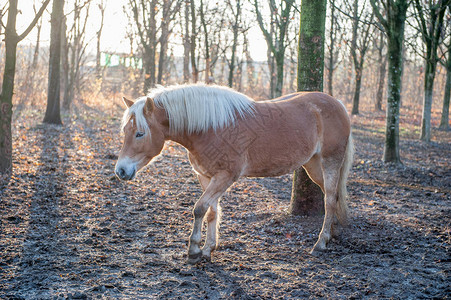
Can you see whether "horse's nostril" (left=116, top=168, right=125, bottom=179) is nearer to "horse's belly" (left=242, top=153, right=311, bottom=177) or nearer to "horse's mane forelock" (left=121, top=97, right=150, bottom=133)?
"horse's mane forelock" (left=121, top=97, right=150, bottom=133)

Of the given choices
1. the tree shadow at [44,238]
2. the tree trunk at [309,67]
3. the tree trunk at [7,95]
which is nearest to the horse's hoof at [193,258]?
the tree shadow at [44,238]

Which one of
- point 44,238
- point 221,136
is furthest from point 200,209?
point 44,238

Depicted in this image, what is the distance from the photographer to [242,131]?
14.0 feet

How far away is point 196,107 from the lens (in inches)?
162

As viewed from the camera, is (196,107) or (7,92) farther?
(7,92)

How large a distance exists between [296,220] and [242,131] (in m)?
1.87

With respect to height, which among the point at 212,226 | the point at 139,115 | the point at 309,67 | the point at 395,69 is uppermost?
the point at 395,69

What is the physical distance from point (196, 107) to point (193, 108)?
3 cm

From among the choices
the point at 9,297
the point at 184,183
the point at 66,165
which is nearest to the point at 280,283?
the point at 9,297

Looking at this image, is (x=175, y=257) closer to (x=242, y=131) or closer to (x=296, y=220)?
(x=242, y=131)

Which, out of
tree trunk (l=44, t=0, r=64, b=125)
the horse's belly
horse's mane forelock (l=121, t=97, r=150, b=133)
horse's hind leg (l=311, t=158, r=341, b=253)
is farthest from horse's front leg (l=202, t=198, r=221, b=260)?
tree trunk (l=44, t=0, r=64, b=125)

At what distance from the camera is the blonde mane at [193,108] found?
4094 mm

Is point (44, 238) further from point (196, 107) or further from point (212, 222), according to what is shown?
point (196, 107)

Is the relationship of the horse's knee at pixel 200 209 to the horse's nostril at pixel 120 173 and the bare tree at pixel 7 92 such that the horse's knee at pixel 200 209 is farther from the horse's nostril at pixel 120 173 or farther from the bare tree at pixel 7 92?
the bare tree at pixel 7 92
